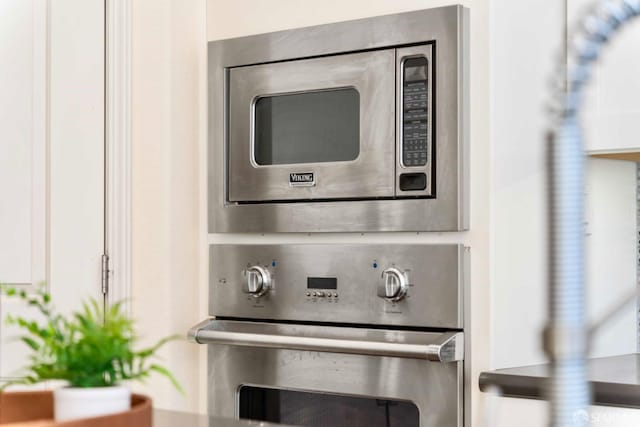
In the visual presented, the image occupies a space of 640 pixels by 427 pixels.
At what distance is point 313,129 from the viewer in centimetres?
215

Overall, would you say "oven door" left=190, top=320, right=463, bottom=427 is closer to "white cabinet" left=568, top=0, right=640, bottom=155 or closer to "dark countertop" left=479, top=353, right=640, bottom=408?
"dark countertop" left=479, top=353, right=640, bottom=408

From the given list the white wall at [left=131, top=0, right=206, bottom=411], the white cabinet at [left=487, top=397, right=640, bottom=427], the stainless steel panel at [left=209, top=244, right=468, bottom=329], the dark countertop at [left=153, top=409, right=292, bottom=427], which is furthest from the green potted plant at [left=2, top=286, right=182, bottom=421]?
the white wall at [left=131, top=0, right=206, bottom=411]

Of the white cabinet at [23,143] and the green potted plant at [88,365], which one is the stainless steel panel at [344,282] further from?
the green potted plant at [88,365]

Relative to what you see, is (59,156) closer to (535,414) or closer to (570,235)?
(535,414)

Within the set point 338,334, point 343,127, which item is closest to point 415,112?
point 343,127

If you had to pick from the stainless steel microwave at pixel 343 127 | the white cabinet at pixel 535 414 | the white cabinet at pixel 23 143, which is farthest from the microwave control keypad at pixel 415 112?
the white cabinet at pixel 23 143

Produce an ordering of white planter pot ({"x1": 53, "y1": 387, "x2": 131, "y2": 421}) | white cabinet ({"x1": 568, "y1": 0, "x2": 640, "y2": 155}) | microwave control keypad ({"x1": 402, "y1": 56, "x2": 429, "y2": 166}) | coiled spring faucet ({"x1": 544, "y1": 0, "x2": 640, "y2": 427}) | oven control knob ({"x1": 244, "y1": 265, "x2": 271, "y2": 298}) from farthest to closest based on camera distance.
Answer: oven control knob ({"x1": 244, "y1": 265, "x2": 271, "y2": 298}), microwave control keypad ({"x1": 402, "y1": 56, "x2": 429, "y2": 166}), white cabinet ({"x1": 568, "y1": 0, "x2": 640, "y2": 155}), white planter pot ({"x1": 53, "y1": 387, "x2": 131, "y2": 421}), coiled spring faucet ({"x1": 544, "y1": 0, "x2": 640, "y2": 427})

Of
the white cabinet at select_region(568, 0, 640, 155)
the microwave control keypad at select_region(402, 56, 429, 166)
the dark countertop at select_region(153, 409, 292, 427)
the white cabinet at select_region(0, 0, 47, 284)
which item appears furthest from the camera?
the white cabinet at select_region(0, 0, 47, 284)

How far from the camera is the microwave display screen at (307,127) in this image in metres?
2.10

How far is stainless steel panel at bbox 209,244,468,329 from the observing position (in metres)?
1.96

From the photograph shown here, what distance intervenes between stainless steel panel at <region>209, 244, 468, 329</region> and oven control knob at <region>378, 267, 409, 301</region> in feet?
0.04

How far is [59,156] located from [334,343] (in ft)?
2.81

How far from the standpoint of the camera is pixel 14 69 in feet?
7.82

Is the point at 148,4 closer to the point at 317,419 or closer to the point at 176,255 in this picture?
the point at 176,255
